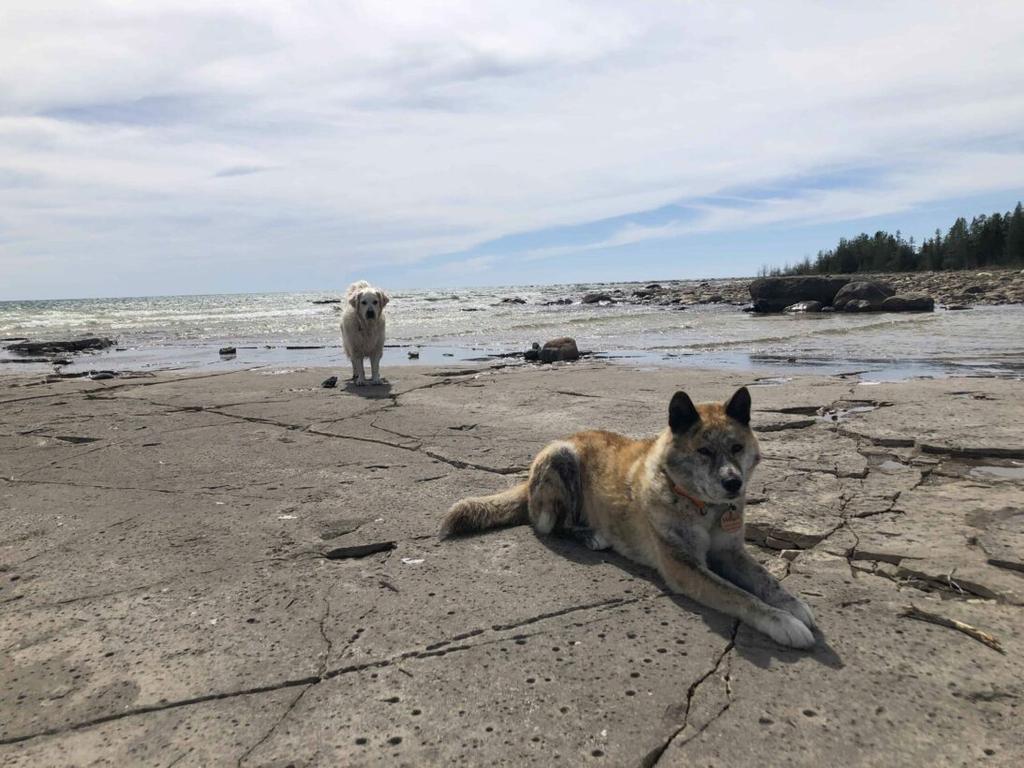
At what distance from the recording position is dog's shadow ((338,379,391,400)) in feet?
33.0

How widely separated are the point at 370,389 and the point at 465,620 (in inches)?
315

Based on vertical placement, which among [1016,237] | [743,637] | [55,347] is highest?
[1016,237]

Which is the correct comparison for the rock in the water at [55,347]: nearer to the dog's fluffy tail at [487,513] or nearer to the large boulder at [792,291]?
the dog's fluffy tail at [487,513]

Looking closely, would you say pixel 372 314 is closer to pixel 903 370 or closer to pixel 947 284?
pixel 903 370

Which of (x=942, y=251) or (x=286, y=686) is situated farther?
(x=942, y=251)

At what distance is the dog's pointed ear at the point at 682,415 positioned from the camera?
3469 mm

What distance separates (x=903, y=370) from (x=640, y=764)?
11.7 metres

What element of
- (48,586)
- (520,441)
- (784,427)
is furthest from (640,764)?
(784,427)

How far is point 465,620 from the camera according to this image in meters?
3.14

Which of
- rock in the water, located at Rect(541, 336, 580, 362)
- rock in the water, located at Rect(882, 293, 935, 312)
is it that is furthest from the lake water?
rock in the water, located at Rect(541, 336, 580, 362)

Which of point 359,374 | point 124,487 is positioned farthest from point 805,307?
point 124,487

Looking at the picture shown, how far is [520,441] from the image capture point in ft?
21.9

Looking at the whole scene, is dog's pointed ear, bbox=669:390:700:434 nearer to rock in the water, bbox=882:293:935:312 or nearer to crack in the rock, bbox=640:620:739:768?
crack in the rock, bbox=640:620:739:768

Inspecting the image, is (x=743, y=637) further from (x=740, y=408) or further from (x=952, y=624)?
(x=740, y=408)
